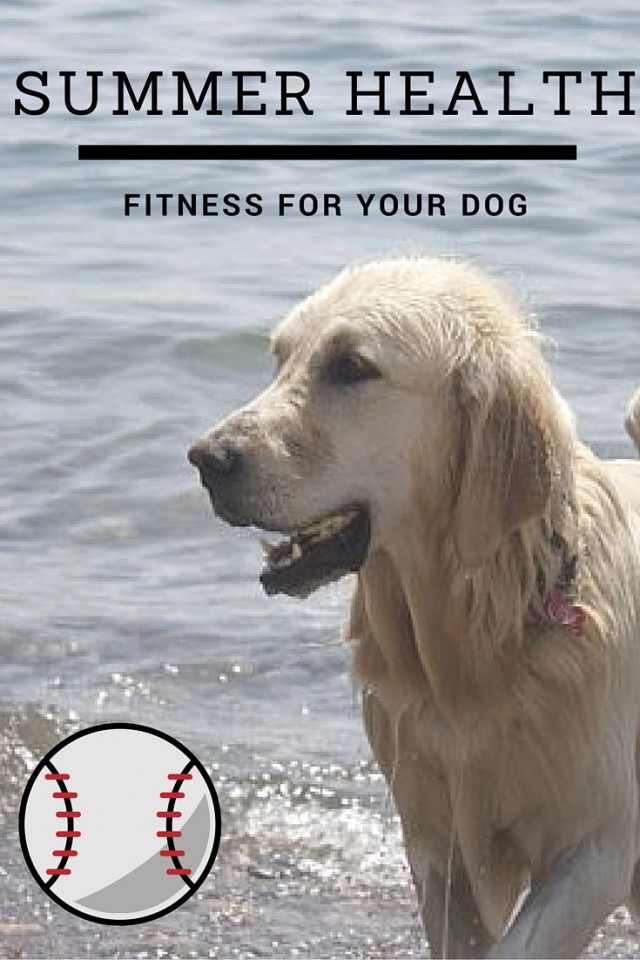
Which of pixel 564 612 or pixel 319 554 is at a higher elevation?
pixel 319 554

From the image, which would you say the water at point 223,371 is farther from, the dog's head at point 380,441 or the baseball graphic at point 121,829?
the dog's head at point 380,441

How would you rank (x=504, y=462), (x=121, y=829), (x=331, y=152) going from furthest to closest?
(x=331, y=152)
(x=121, y=829)
(x=504, y=462)

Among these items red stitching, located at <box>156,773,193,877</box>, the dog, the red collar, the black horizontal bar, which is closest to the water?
the black horizontal bar

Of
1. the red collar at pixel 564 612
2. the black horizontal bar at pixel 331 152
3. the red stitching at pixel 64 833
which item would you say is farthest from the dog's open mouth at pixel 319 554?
the black horizontal bar at pixel 331 152

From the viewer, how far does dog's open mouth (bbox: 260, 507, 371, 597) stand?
188 inches

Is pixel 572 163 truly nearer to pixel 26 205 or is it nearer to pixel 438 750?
pixel 26 205

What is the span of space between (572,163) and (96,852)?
9.31 meters

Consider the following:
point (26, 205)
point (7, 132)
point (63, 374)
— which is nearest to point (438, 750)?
point (63, 374)

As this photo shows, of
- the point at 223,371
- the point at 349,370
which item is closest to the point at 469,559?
the point at 349,370

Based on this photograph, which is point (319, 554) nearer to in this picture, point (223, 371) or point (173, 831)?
point (173, 831)

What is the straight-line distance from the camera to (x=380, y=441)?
4.77m

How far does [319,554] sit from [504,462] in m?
0.37

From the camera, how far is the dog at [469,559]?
476cm

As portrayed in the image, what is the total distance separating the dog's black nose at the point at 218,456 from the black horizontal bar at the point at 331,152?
31.3 feet
